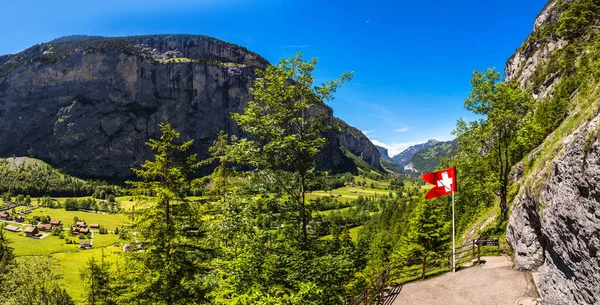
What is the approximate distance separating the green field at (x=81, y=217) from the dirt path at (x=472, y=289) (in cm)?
15496

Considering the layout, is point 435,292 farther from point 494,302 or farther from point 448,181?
point 448,181

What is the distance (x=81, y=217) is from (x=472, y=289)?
184215 mm

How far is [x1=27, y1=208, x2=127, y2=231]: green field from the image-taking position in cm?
14607

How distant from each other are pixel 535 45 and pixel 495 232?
91.8m

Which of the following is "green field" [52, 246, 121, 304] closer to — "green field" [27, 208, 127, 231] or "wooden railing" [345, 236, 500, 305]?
"green field" [27, 208, 127, 231]

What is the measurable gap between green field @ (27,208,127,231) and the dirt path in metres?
155

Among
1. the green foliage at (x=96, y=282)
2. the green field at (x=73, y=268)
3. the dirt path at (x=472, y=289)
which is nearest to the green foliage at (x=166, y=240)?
the dirt path at (x=472, y=289)

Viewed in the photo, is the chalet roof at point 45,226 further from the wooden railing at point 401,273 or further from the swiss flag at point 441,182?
the swiss flag at point 441,182

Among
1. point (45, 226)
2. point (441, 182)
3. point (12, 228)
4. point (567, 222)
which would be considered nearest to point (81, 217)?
point (45, 226)

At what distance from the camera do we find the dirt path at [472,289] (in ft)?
43.6

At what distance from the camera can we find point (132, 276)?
1420cm

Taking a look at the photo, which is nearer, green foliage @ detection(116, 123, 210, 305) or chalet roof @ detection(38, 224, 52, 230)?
green foliage @ detection(116, 123, 210, 305)

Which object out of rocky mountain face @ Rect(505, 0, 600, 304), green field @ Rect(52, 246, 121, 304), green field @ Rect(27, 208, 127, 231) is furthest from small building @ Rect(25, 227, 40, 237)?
rocky mountain face @ Rect(505, 0, 600, 304)

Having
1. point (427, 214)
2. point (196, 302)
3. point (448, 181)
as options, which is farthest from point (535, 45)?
point (196, 302)
